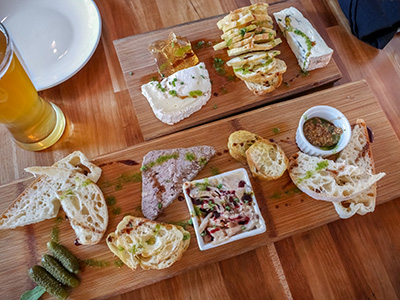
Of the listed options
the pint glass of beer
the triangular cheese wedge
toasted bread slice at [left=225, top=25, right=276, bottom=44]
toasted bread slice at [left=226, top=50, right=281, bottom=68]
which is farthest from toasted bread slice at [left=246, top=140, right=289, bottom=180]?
the pint glass of beer

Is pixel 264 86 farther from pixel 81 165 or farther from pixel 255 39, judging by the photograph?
pixel 81 165

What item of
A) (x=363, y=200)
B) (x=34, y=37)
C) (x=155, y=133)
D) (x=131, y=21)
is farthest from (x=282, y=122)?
(x=34, y=37)

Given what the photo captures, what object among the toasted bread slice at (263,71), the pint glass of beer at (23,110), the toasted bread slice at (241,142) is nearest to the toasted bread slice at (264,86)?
the toasted bread slice at (263,71)

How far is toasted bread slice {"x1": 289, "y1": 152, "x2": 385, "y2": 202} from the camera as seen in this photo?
131cm

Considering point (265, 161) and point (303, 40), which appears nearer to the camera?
point (265, 161)

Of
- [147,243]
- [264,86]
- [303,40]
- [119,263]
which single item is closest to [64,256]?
[119,263]

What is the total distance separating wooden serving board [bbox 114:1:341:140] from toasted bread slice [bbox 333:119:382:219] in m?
0.33

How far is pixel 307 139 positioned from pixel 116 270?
0.92 m

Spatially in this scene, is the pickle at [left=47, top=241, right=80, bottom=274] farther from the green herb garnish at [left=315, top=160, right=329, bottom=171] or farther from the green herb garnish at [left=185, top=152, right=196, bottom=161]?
the green herb garnish at [left=315, top=160, right=329, bottom=171]

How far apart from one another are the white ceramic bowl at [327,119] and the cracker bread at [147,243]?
1.98 ft

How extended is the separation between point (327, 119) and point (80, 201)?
1066 mm

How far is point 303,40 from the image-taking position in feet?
5.31

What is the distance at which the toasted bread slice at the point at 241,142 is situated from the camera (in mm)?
1410

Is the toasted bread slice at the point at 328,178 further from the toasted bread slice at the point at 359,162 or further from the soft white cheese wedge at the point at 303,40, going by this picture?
the soft white cheese wedge at the point at 303,40
